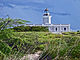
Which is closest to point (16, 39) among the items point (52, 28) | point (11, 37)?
point (11, 37)

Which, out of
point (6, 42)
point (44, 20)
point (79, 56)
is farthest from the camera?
point (44, 20)

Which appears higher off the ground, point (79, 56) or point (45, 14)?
point (45, 14)

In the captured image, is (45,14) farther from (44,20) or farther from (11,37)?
(11,37)

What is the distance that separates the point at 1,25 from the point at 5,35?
365mm

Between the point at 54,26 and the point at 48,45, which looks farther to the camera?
the point at 54,26

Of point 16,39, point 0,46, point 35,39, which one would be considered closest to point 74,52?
point 16,39

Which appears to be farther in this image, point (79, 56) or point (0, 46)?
point (79, 56)

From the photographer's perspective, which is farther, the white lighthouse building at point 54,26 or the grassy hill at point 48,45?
the white lighthouse building at point 54,26

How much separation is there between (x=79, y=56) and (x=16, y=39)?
112 inches

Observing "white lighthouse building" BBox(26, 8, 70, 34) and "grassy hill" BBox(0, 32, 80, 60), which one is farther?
"white lighthouse building" BBox(26, 8, 70, 34)

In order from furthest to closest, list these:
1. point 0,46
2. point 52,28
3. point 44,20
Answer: point 44,20
point 52,28
point 0,46

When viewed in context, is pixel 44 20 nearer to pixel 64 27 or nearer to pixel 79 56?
pixel 64 27

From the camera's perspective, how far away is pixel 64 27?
3434 centimetres

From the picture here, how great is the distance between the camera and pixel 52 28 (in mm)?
33969
